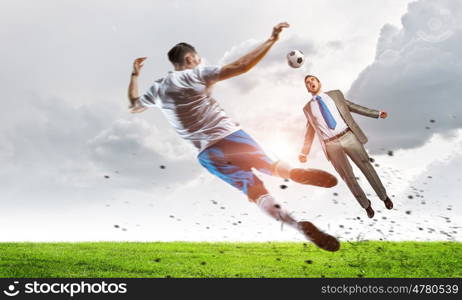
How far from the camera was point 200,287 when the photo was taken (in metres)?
6.39

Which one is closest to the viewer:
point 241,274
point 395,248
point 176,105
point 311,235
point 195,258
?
point 311,235

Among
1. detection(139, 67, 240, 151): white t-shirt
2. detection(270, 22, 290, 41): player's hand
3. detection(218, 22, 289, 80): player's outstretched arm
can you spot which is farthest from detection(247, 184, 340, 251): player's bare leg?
detection(270, 22, 290, 41): player's hand

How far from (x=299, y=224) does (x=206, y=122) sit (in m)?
1.63

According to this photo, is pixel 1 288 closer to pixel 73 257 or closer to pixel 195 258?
pixel 73 257

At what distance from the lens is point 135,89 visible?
6.30m

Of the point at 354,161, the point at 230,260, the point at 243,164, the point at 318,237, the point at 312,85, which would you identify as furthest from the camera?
the point at 230,260

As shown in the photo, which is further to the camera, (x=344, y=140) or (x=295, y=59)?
(x=344, y=140)

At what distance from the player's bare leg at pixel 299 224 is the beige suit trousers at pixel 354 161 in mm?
885

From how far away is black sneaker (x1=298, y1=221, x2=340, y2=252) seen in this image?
220 inches

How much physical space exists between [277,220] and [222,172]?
0.92 m

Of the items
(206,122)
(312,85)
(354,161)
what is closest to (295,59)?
(312,85)

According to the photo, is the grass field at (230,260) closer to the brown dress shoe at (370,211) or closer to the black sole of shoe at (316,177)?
the brown dress shoe at (370,211)

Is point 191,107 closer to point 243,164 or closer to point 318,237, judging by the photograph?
point 243,164

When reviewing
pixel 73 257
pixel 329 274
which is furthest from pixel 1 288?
pixel 329 274
